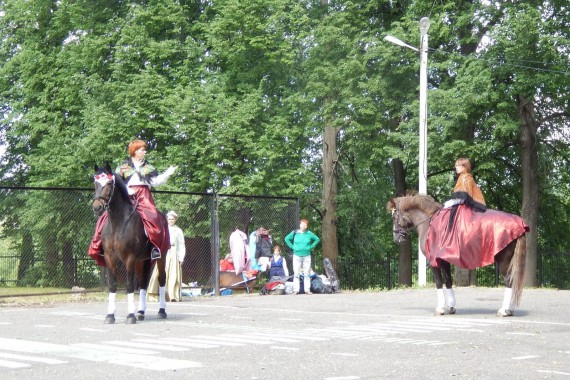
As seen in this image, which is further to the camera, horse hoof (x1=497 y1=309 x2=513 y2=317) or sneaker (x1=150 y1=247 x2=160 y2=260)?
horse hoof (x1=497 y1=309 x2=513 y2=317)

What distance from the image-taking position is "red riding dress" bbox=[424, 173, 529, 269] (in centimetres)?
1588

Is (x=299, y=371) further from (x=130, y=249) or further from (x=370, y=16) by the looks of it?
(x=370, y=16)

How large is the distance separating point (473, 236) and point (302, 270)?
1097cm

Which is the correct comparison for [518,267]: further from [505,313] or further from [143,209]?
[143,209]

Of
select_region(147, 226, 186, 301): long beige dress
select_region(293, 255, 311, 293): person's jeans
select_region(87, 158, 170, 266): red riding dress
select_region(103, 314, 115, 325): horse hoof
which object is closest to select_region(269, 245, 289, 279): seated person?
select_region(293, 255, 311, 293): person's jeans

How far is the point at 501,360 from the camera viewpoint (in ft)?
33.6

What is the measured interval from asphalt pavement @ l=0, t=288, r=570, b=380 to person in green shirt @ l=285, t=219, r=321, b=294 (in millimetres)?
6781

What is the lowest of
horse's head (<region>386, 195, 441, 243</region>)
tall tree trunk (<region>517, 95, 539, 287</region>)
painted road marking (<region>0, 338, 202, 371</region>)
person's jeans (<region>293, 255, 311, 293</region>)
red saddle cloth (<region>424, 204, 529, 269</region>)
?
painted road marking (<region>0, 338, 202, 371</region>)

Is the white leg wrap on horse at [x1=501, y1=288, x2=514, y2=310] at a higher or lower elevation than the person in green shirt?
lower

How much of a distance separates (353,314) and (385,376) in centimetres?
830

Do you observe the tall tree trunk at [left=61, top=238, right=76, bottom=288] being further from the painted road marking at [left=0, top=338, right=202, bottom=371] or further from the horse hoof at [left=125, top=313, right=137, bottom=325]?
the painted road marking at [left=0, top=338, right=202, bottom=371]

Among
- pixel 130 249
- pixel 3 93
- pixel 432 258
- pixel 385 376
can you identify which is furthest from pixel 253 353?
pixel 3 93

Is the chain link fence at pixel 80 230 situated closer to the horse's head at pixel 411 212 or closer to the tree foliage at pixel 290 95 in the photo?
the tree foliage at pixel 290 95

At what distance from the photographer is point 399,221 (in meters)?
17.7
